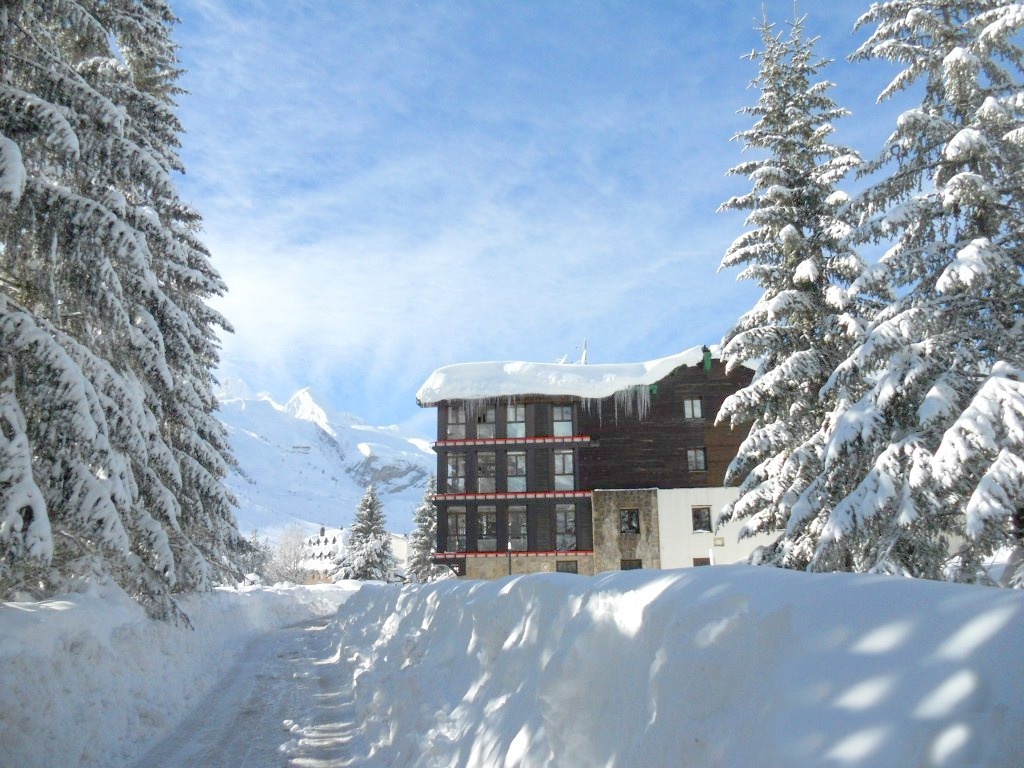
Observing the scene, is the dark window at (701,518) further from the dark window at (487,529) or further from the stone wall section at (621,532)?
the dark window at (487,529)

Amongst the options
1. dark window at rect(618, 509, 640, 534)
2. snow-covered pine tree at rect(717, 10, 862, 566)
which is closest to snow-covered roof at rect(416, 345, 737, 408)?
dark window at rect(618, 509, 640, 534)

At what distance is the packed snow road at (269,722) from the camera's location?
782 cm

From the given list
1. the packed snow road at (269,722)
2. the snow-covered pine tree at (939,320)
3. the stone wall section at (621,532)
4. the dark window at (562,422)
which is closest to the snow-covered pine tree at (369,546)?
the dark window at (562,422)

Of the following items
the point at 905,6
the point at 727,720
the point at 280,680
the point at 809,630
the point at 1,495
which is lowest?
the point at 280,680

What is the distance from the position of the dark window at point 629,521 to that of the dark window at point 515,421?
6.66 metres

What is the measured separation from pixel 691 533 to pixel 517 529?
29.1 ft

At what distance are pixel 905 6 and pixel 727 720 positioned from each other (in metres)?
14.8

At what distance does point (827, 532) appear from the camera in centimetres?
1164

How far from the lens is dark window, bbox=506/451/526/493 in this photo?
1448 inches

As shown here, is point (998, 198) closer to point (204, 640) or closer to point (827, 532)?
point (827, 532)

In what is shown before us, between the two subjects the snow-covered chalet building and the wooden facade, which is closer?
the snow-covered chalet building

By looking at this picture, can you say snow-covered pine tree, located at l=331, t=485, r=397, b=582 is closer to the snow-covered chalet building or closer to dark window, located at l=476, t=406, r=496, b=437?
the snow-covered chalet building

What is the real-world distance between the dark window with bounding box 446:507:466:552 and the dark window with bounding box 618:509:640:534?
8.13 m

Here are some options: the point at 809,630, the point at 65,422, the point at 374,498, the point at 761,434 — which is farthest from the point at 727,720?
the point at 374,498
